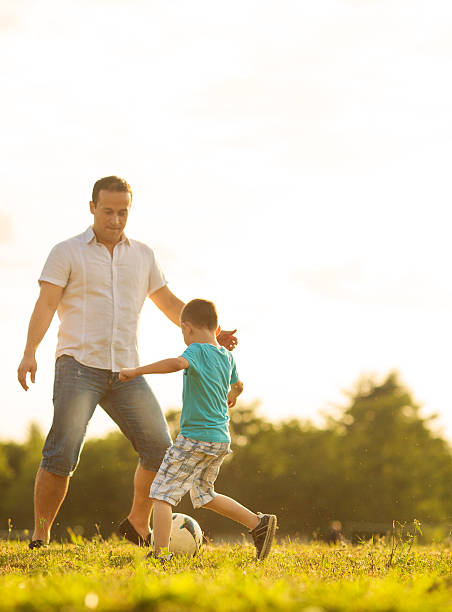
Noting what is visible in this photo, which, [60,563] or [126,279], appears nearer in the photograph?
[60,563]

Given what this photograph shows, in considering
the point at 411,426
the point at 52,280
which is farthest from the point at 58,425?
the point at 411,426

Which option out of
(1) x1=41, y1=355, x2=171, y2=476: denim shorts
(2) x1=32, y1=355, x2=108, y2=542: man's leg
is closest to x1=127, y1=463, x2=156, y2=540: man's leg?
(1) x1=41, y1=355, x2=171, y2=476: denim shorts

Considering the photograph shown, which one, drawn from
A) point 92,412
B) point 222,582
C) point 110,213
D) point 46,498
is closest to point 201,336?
point 92,412

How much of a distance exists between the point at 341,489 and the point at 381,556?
47.7 metres

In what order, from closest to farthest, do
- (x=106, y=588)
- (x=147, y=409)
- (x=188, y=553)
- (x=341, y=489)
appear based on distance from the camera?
(x=106, y=588) < (x=188, y=553) < (x=147, y=409) < (x=341, y=489)

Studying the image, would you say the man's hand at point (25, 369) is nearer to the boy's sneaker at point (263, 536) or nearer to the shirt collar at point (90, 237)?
the shirt collar at point (90, 237)

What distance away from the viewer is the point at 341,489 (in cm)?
5309

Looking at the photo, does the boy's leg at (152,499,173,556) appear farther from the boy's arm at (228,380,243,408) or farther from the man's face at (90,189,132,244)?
the man's face at (90,189,132,244)

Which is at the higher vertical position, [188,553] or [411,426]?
[411,426]

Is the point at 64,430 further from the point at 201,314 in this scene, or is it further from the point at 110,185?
the point at 110,185

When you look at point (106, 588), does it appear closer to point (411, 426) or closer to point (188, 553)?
point (188, 553)

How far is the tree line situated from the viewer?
5188 cm

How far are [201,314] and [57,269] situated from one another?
4.52ft

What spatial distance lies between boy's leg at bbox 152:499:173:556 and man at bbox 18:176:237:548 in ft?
3.20
